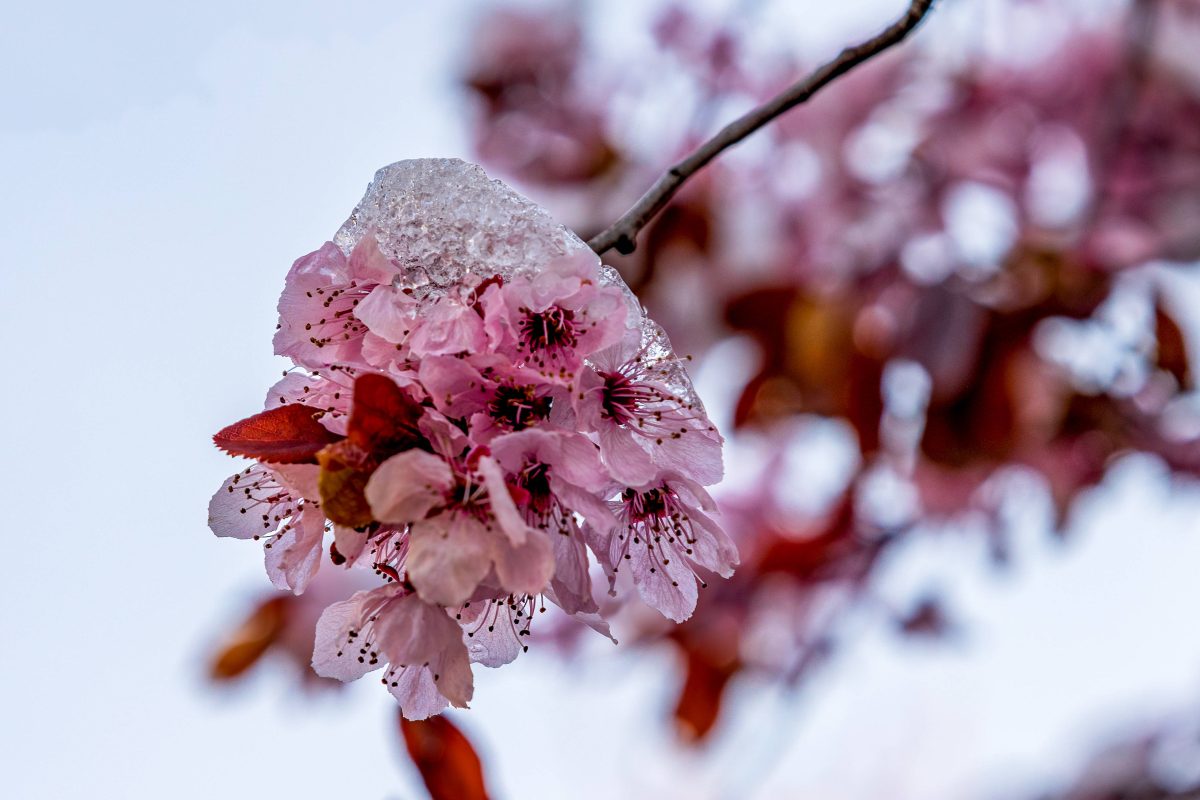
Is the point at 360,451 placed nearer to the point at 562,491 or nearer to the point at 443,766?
the point at 562,491

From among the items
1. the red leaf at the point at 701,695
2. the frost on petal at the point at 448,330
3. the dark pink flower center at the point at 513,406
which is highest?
the frost on petal at the point at 448,330

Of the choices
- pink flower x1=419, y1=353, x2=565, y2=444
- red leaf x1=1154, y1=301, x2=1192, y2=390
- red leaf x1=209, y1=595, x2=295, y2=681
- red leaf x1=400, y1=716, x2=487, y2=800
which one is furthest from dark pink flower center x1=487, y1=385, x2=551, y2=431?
red leaf x1=209, y1=595, x2=295, y2=681

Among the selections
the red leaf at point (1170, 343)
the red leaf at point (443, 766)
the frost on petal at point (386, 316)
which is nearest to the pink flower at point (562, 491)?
the frost on petal at point (386, 316)

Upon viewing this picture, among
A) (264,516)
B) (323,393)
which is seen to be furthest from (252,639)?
(323,393)

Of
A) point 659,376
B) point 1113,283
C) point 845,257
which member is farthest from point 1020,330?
point 659,376

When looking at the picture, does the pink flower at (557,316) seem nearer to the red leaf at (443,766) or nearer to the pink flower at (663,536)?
the pink flower at (663,536)

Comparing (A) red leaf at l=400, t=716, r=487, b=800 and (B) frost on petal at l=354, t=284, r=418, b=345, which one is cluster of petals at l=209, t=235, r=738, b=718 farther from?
(A) red leaf at l=400, t=716, r=487, b=800

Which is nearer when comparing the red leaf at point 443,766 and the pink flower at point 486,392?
the pink flower at point 486,392
